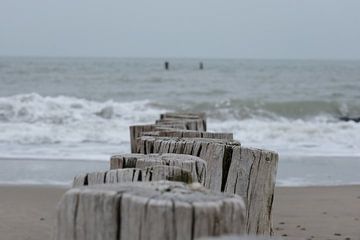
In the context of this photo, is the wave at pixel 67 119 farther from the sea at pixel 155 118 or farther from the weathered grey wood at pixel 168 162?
the weathered grey wood at pixel 168 162

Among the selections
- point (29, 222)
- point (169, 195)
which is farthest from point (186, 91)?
point (169, 195)

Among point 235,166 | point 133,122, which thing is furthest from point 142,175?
point 133,122

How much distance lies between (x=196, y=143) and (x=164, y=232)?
1.93m

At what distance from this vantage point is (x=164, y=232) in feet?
4.96

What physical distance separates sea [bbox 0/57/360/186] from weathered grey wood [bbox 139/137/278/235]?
6582 millimetres

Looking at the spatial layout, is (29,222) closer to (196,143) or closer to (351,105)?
(196,143)

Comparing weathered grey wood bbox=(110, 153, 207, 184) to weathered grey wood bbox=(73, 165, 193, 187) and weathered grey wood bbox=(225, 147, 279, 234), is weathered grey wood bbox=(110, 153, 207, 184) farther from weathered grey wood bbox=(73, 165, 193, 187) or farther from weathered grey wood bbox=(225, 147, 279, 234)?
weathered grey wood bbox=(225, 147, 279, 234)

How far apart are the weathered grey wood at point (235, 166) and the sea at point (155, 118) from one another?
6582 millimetres

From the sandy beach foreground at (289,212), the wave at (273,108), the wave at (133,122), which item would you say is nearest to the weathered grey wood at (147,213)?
the sandy beach foreground at (289,212)

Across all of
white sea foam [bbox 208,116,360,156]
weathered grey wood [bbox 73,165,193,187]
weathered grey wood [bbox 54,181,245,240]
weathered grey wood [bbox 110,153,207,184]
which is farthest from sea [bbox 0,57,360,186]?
weathered grey wood [bbox 54,181,245,240]

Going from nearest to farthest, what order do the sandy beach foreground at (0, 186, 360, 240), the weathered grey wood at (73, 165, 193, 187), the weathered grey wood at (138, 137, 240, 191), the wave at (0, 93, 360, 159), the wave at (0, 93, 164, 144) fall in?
the weathered grey wood at (73, 165, 193, 187) < the weathered grey wood at (138, 137, 240, 191) < the sandy beach foreground at (0, 186, 360, 240) < the wave at (0, 93, 360, 159) < the wave at (0, 93, 164, 144)

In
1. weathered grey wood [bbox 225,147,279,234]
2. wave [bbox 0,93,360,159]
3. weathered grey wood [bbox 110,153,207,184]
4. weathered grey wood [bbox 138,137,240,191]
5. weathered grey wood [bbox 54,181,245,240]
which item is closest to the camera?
weathered grey wood [bbox 54,181,245,240]

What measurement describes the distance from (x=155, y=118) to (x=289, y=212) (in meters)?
13.4

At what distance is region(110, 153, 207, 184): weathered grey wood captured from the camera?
2295 millimetres
